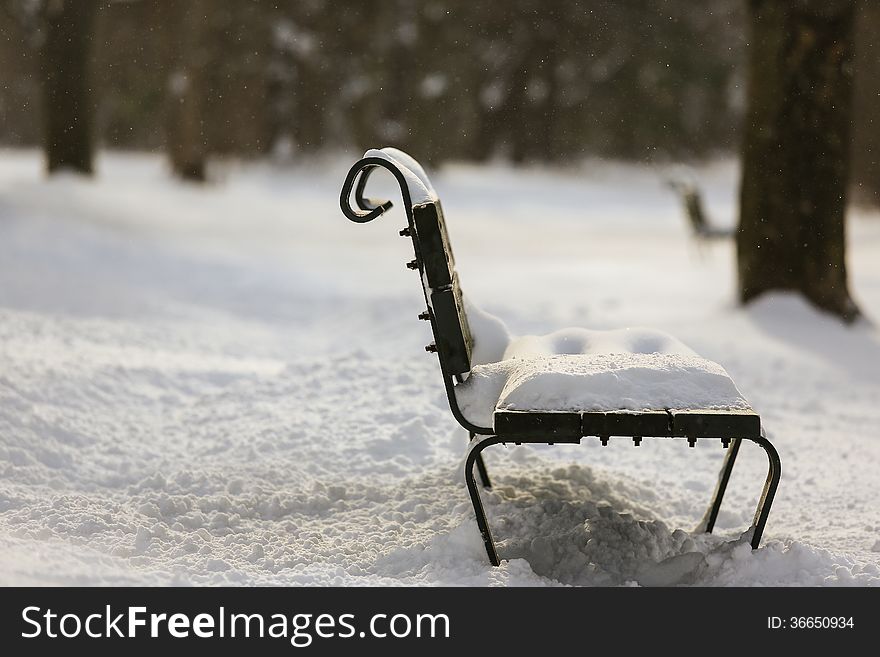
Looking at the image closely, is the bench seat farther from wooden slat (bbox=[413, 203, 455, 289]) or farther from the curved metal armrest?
the curved metal armrest

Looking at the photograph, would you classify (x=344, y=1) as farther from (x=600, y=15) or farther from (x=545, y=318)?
(x=545, y=318)

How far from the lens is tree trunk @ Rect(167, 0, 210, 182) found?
1669 centimetres

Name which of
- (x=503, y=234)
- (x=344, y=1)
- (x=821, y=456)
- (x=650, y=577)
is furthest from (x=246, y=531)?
(x=344, y=1)

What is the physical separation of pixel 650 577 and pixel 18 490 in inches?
84.9

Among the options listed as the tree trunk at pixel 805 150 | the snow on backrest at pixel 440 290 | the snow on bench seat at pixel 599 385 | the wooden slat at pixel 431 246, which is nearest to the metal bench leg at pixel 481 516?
the snow on bench seat at pixel 599 385

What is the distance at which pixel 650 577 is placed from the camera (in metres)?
3.27

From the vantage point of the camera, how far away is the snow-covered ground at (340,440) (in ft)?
10.9

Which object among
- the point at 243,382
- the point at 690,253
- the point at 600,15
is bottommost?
the point at 690,253

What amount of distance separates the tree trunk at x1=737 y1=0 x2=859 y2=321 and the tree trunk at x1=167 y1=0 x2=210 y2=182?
34.9ft

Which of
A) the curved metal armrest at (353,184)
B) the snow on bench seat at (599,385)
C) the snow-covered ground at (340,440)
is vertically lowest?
the snow-covered ground at (340,440)

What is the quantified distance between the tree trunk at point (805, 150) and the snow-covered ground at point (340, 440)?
0.91 feet

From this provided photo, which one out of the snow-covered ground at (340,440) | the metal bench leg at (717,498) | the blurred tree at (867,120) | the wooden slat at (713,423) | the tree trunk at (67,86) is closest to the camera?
the wooden slat at (713,423)

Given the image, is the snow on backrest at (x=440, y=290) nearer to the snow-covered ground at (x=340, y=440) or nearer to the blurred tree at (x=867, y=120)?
the snow-covered ground at (x=340, y=440)

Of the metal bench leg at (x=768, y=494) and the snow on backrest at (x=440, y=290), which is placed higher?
the snow on backrest at (x=440, y=290)
